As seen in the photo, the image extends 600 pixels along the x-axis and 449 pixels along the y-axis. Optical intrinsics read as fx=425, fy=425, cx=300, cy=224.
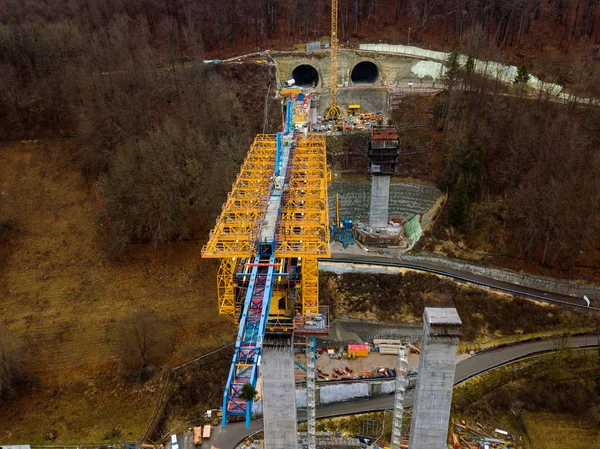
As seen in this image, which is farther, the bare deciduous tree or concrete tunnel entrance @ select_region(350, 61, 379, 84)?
concrete tunnel entrance @ select_region(350, 61, 379, 84)

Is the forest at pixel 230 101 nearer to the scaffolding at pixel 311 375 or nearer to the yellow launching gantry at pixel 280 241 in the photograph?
the yellow launching gantry at pixel 280 241

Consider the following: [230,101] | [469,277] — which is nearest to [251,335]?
[469,277]

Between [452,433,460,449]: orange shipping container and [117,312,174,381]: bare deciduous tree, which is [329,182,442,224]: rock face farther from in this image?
[452,433,460,449]: orange shipping container

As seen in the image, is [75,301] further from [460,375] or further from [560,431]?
[560,431]

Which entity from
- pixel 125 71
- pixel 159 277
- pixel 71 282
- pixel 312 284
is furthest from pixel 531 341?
pixel 125 71

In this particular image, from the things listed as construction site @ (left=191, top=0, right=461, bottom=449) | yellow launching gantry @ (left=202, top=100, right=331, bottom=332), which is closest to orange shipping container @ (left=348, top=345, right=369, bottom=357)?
construction site @ (left=191, top=0, right=461, bottom=449)

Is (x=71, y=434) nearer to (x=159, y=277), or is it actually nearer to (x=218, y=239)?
(x=159, y=277)

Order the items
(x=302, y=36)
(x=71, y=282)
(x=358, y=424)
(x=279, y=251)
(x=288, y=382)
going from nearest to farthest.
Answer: (x=288, y=382) → (x=279, y=251) → (x=358, y=424) → (x=71, y=282) → (x=302, y=36)
